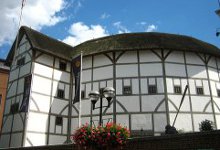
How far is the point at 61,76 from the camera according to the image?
2492 cm

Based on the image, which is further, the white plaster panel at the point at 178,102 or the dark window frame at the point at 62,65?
the dark window frame at the point at 62,65

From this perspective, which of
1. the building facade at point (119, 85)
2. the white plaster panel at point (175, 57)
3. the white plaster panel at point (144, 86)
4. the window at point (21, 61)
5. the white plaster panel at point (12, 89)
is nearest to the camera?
the building facade at point (119, 85)

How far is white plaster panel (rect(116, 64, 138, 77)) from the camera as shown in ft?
75.4

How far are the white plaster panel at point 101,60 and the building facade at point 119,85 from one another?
9 cm

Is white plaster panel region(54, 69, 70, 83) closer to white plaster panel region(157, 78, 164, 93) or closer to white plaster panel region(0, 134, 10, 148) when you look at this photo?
white plaster panel region(0, 134, 10, 148)

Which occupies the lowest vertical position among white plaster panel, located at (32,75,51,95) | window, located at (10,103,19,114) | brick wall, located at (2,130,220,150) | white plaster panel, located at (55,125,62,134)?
brick wall, located at (2,130,220,150)

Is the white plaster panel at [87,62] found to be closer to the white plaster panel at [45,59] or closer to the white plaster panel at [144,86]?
the white plaster panel at [45,59]

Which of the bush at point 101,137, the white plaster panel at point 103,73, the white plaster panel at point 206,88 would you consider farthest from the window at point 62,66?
the bush at point 101,137

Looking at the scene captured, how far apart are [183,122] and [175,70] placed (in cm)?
458

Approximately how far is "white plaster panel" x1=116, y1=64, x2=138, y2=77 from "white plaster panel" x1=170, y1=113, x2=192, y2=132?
191 inches

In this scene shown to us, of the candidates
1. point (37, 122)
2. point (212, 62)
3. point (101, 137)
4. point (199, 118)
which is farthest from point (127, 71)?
point (101, 137)

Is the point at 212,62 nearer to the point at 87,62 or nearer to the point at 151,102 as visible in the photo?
A: the point at 151,102

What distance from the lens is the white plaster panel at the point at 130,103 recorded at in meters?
21.7

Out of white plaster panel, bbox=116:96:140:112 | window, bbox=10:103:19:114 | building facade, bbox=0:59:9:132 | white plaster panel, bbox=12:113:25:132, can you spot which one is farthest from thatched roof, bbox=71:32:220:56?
building facade, bbox=0:59:9:132
